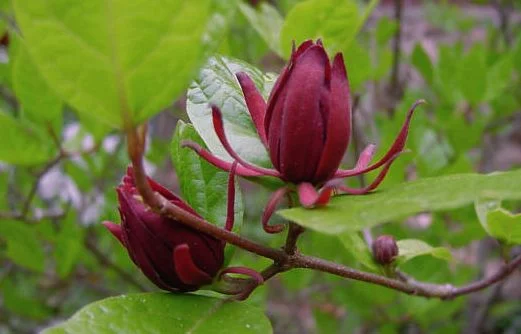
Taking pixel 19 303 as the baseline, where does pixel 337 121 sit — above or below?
above

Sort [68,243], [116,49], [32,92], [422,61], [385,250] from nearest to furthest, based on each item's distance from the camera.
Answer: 1. [116,49]
2. [385,250]
3. [32,92]
4. [68,243]
5. [422,61]

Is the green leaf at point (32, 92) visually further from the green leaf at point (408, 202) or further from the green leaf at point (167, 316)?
the green leaf at point (408, 202)

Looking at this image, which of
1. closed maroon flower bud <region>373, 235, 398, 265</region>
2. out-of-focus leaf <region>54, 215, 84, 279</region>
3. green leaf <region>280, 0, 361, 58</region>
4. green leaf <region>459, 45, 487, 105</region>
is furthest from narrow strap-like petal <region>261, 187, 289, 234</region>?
green leaf <region>459, 45, 487, 105</region>

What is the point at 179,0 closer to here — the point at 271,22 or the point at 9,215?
the point at 271,22

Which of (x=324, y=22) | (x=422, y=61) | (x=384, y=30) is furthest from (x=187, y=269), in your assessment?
(x=384, y=30)

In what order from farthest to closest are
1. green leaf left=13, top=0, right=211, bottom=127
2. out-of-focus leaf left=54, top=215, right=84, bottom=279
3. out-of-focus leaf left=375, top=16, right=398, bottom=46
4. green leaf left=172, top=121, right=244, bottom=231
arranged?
1. out-of-focus leaf left=375, top=16, right=398, bottom=46
2. out-of-focus leaf left=54, top=215, right=84, bottom=279
3. green leaf left=172, top=121, right=244, bottom=231
4. green leaf left=13, top=0, right=211, bottom=127

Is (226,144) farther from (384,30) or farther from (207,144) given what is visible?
(384,30)

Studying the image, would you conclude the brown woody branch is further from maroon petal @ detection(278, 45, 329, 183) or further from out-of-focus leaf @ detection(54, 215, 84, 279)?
out-of-focus leaf @ detection(54, 215, 84, 279)

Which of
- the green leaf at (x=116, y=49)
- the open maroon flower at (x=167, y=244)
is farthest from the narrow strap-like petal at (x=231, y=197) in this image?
the green leaf at (x=116, y=49)
